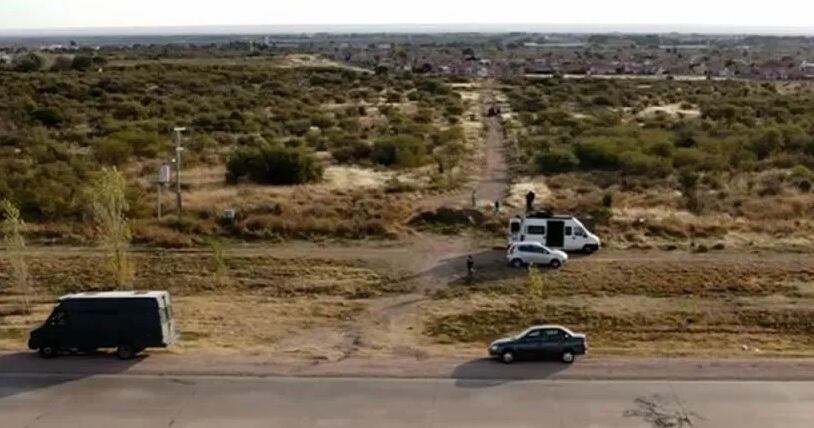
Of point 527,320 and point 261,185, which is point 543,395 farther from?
point 261,185

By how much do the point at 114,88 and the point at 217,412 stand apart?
92470 mm

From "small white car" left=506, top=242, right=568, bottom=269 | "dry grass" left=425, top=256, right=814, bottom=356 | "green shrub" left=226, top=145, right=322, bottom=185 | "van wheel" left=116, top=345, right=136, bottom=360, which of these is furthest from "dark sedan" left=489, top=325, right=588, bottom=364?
"green shrub" left=226, top=145, right=322, bottom=185

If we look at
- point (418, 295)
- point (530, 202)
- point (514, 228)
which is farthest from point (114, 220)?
point (530, 202)

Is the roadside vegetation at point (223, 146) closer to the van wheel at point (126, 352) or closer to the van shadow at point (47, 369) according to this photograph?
the van shadow at point (47, 369)

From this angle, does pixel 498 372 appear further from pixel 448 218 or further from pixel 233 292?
pixel 448 218

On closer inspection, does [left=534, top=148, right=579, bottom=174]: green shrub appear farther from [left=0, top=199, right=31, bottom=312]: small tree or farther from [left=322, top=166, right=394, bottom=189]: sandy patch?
[left=0, top=199, right=31, bottom=312]: small tree

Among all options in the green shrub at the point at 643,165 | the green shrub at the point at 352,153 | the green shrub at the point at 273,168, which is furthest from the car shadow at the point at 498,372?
the green shrub at the point at 352,153

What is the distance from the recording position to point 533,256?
127 feet

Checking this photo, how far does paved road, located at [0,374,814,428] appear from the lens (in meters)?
23.3

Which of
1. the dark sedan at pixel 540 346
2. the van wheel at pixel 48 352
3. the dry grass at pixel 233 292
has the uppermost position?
the dark sedan at pixel 540 346

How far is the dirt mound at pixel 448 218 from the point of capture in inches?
1800

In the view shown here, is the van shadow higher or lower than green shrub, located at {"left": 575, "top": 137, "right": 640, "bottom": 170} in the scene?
lower

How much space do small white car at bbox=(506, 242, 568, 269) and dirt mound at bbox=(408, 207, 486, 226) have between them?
6.90 metres

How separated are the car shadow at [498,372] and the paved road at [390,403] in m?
0.11
